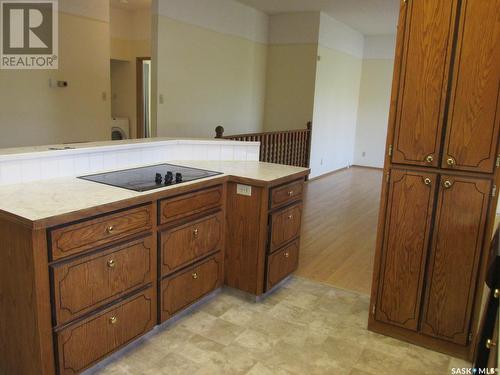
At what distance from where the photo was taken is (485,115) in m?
2.12

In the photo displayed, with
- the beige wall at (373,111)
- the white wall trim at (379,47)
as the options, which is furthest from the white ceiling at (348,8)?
the beige wall at (373,111)

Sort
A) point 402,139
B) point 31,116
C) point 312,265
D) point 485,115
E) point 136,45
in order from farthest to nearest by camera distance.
A: point 136,45 → point 31,116 → point 312,265 → point 402,139 → point 485,115

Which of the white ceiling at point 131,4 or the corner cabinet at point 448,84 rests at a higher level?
the white ceiling at point 131,4

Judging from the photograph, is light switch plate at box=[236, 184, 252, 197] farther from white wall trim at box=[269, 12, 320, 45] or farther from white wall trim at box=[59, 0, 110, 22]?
white wall trim at box=[269, 12, 320, 45]

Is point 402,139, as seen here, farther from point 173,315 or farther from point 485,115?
point 173,315

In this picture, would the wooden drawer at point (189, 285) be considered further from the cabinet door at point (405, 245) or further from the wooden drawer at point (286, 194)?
the cabinet door at point (405, 245)

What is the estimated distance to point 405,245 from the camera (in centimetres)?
243

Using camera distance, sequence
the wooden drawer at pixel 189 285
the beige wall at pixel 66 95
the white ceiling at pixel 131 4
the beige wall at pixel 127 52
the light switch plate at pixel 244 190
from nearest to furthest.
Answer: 1. the wooden drawer at pixel 189 285
2. the light switch plate at pixel 244 190
3. the beige wall at pixel 66 95
4. the white ceiling at pixel 131 4
5. the beige wall at pixel 127 52

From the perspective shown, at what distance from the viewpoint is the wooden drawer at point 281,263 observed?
9.70 feet

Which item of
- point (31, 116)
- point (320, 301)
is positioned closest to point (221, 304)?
point (320, 301)

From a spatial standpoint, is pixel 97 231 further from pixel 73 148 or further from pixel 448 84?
pixel 448 84

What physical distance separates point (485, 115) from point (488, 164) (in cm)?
25

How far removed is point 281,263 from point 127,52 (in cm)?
638

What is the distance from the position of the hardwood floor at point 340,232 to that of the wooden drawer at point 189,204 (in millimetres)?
Result: 1176
